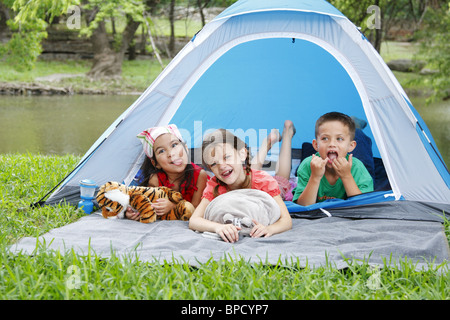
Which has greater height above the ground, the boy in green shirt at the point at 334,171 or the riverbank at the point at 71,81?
the riverbank at the point at 71,81

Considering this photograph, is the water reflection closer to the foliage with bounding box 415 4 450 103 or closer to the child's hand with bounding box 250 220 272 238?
the child's hand with bounding box 250 220 272 238

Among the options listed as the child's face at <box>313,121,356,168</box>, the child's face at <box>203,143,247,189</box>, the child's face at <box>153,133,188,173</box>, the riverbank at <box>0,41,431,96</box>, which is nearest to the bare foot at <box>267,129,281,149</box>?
the child's face at <box>313,121,356,168</box>

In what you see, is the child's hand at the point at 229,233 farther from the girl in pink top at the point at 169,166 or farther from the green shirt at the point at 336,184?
the green shirt at the point at 336,184

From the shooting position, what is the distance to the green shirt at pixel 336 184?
3.03m

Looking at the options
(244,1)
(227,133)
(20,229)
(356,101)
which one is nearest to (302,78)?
(356,101)

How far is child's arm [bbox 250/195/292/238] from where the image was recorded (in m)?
2.44

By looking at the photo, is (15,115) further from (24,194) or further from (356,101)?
(356,101)

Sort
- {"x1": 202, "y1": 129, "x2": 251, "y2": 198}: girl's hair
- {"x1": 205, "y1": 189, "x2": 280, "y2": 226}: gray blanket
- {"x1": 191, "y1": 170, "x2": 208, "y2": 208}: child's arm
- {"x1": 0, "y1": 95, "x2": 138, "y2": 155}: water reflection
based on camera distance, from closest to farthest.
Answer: {"x1": 205, "y1": 189, "x2": 280, "y2": 226}: gray blanket → {"x1": 202, "y1": 129, "x2": 251, "y2": 198}: girl's hair → {"x1": 191, "y1": 170, "x2": 208, "y2": 208}: child's arm → {"x1": 0, "y1": 95, "x2": 138, "y2": 155}: water reflection

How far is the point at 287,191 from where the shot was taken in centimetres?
343

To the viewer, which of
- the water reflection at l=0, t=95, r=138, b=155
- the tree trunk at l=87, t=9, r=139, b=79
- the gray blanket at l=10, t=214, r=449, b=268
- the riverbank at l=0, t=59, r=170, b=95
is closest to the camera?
the gray blanket at l=10, t=214, r=449, b=268

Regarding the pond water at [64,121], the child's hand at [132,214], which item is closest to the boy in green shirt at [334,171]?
the child's hand at [132,214]

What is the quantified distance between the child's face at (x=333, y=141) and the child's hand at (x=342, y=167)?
89 millimetres

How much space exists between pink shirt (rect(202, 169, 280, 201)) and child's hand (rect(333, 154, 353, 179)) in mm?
440

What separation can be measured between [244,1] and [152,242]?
191cm
